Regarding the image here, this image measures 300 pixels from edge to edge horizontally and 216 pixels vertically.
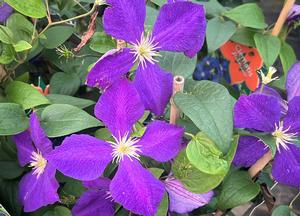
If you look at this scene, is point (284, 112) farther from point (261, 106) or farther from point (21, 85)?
point (21, 85)

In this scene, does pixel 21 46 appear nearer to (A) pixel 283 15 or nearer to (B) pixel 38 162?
(B) pixel 38 162

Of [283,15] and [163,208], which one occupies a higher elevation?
[283,15]

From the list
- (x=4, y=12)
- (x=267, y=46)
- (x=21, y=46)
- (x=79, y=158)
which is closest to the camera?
(x=79, y=158)

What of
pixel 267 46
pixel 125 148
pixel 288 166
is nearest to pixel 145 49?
pixel 125 148

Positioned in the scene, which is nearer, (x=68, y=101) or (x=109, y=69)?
(x=109, y=69)

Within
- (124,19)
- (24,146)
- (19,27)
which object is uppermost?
(124,19)

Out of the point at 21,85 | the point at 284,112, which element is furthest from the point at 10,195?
the point at 284,112

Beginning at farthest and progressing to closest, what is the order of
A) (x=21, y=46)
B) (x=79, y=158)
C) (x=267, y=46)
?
1. (x=267, y=46)
2. (x=21, y=46)
3. (x=79, y=158)
